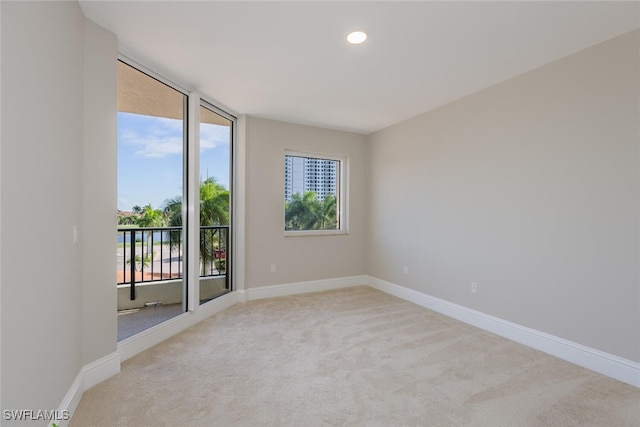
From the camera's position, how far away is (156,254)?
11.9 ft

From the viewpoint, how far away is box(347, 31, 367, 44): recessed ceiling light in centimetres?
226

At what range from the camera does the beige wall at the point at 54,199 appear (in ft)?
4.14

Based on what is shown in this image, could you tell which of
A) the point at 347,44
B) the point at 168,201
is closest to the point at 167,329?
the point at 168,201

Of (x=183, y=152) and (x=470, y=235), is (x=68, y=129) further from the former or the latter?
(x=470, y=235)

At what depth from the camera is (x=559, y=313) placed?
2.64 m

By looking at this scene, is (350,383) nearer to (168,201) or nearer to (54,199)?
(54,199)

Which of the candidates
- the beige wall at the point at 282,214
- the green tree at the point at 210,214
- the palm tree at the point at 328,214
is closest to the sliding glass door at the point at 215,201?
the green tree at the point at 210,214

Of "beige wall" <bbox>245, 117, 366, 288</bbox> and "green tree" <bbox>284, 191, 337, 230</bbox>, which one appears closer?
"beige wall" <bbox>245, 117, 366, 288</bbox>

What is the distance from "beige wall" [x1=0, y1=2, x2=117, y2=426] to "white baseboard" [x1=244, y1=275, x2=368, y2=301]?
2092mm

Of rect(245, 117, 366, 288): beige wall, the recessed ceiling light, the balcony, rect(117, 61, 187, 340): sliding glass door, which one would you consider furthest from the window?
the recessed ceiling light

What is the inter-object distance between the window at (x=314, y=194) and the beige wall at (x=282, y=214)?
13 cm

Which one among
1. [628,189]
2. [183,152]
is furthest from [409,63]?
[183,152]

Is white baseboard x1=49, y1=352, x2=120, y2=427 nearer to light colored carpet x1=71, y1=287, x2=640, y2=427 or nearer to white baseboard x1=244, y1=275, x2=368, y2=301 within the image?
light colored carpet x1=71, y1=287, x2=640, y2=427

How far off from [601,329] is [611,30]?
220cm
